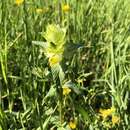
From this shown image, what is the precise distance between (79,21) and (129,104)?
2.65 ft

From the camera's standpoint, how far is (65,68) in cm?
149

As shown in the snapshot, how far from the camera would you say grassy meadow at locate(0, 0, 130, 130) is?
5.00ft

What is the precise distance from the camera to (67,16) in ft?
8.24

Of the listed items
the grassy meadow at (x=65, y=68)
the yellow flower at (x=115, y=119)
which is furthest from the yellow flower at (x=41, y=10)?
the yellow flower at (x=115, y=119)

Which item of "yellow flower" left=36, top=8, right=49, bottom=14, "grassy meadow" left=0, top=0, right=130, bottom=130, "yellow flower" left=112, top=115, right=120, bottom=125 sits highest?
"yellow flower" left=36, top=8, right=49, bottom=14

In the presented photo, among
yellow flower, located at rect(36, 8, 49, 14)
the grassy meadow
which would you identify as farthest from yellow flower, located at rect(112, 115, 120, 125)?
yellow flower, located at rect(36, 8, 49, 14)

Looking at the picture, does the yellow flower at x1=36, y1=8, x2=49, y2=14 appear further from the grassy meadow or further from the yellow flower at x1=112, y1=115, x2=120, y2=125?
the yellow flower at x1=112, y1=115, x2=120, y2=125

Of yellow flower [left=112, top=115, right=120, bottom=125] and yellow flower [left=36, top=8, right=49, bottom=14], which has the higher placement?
yellow flower [left=36, top=8, right=49, bottom=14]

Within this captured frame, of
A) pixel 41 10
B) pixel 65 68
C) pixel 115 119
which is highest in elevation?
pixel 41 10

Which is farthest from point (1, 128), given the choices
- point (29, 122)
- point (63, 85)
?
point (63, 85)

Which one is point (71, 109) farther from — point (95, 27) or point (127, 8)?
point (127, 8)

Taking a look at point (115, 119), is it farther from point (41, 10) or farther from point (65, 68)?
point (41, 10)

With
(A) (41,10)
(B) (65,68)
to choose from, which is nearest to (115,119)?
(B) (65,68)

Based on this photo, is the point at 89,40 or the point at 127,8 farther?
the point at 127,8
